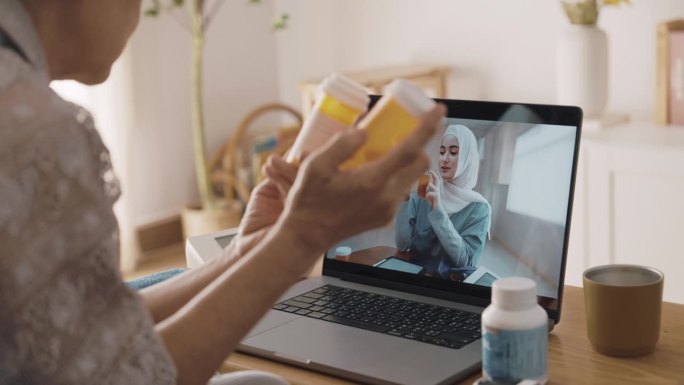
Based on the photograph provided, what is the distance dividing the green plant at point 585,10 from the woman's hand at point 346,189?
2245 mm

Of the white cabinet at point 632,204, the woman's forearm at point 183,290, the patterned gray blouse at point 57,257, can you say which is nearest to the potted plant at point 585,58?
the white cabinet at point 632,204

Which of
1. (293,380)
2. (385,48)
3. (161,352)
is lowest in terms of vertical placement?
(293,380)

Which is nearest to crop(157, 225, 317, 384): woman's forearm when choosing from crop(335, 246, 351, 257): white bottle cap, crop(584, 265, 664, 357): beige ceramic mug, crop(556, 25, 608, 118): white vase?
crop(584, 265, 664, 357): beige ceramic mug

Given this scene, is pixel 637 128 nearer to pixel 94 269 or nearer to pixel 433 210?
pixel 433 210

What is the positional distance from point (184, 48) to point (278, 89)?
1.73 ft

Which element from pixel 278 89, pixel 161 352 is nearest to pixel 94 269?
pixel 161 352

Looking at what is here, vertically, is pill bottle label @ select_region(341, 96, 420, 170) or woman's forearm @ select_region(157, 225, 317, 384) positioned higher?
pill bottle label @ select_region(341, 96, 420, 170)

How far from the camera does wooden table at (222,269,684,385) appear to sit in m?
1.11

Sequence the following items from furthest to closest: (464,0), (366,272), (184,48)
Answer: (184,48) → (464,0) → (366,272)

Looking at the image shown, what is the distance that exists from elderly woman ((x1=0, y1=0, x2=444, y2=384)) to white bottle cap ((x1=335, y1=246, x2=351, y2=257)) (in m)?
0.49

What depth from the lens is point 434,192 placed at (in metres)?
1.36

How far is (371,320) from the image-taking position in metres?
1.30

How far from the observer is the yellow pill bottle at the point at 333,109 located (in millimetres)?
1005

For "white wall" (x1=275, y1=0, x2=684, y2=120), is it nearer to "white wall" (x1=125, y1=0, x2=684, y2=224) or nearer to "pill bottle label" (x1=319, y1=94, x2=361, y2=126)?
"white wall" (x1=125, y1=0, x2=684, y2=224)
